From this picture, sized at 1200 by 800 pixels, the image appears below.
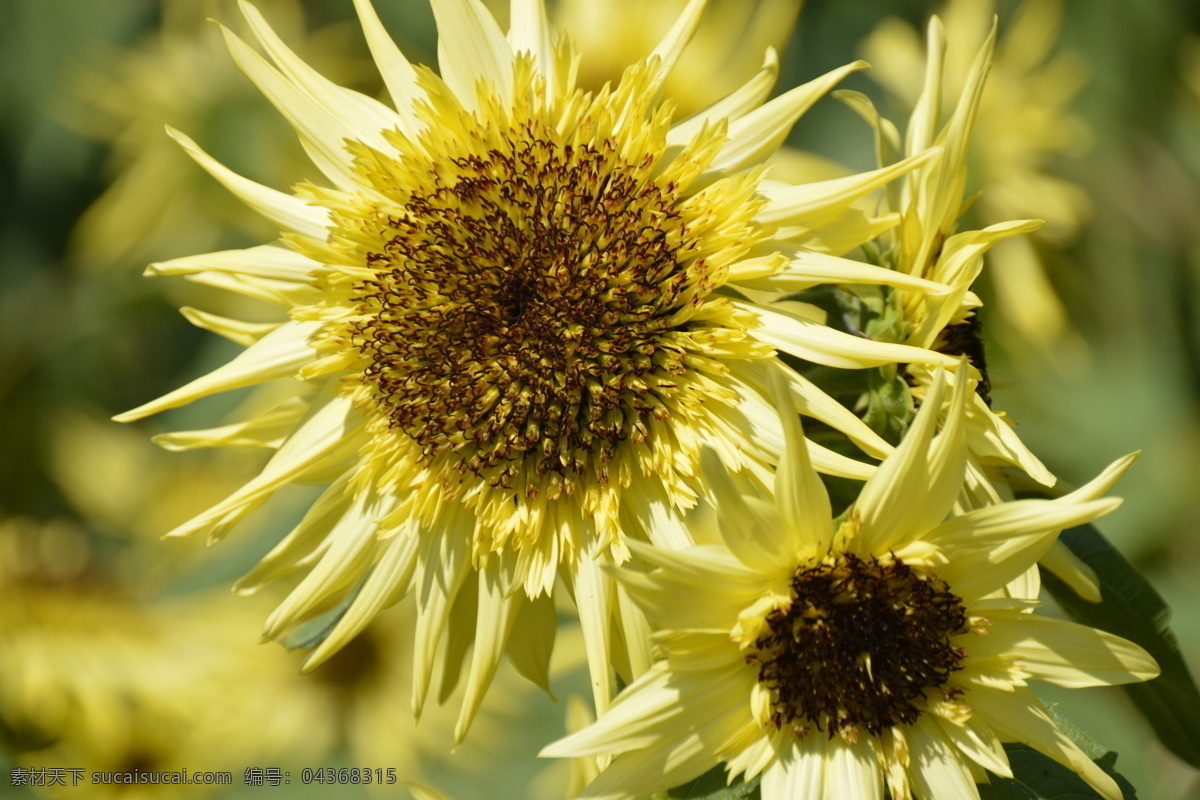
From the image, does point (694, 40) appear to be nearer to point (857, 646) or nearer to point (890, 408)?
point (890, 408)

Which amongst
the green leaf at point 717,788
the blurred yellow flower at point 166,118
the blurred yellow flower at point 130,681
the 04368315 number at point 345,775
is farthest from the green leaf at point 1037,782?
the blurred yellow flower at point 166,118

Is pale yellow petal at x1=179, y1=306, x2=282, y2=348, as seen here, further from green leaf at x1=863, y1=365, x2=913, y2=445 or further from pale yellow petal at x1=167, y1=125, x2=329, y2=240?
green leaf at x1=863, y1=365, x2=913, y2=445

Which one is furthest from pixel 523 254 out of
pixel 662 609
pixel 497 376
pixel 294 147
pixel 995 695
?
pixel 294 147

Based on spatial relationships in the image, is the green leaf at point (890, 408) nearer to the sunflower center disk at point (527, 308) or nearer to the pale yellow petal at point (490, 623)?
the sunflower center disk at point (527, 308)

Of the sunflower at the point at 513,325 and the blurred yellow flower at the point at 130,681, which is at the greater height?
the sunflower at the point at 513,325

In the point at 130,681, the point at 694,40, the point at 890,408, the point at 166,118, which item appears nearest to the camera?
the point at 890,408

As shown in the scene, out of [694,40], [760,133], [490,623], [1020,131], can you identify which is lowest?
[490,623]

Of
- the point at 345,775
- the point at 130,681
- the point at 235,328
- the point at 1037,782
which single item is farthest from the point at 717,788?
the point at 130,681

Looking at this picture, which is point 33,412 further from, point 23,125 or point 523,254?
point 523,254
